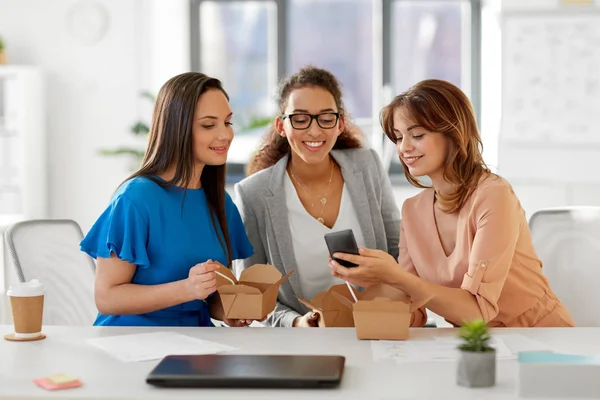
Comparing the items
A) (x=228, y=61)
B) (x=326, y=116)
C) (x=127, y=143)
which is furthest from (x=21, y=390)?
(x=228, y=61)

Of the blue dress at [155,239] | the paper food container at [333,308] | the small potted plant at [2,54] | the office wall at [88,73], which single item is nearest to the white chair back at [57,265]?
the blue dress at [155,239]

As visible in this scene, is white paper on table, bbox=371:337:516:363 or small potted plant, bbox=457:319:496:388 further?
white paper on table, bbox=371:337:516:363

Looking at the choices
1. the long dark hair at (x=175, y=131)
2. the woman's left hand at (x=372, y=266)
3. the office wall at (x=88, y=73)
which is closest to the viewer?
the woman's left hand at (x=372, y=266)

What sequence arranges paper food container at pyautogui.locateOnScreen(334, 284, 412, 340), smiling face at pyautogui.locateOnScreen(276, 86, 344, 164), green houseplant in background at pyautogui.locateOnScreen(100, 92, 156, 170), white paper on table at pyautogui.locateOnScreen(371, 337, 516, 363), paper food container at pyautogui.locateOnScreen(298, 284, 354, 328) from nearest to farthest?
white paper on table at pyautogui.locateOnScreen(371, 337, 516, 363) → paper food container at pyautogui.locateOnScreen(334, 284, 412, 340) → paper food container at pyautogui.locateOnScreen(298, 284, 354, 328) → smiling face at pyautogui.locateOnScreen(276, 86, 344, 164) → green houseplant in background at pyautogui.locateOnScreen(100, 92, 156, 170)

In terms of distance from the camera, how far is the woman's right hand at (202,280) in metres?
2.07

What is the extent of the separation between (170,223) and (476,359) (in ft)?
3.55

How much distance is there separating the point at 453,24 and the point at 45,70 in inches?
110

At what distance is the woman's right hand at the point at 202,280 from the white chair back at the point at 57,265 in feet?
2.26

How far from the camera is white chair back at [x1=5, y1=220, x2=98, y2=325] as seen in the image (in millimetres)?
2531

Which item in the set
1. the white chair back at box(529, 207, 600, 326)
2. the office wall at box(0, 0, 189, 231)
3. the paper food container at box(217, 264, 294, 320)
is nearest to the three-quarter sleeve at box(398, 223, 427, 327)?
the paper food container at box(217, 264, 294, 320)

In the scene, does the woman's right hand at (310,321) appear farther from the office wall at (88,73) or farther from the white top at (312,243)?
the office wall at (88,73)

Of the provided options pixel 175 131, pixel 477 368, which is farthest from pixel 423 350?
pixel 175 131

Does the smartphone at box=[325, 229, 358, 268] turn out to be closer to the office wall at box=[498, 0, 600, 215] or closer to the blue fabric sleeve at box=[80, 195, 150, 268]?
the blue fabric sleeve at box=[80, 195, 150, 268]

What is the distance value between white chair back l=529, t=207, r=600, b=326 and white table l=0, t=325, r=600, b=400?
0.53m
